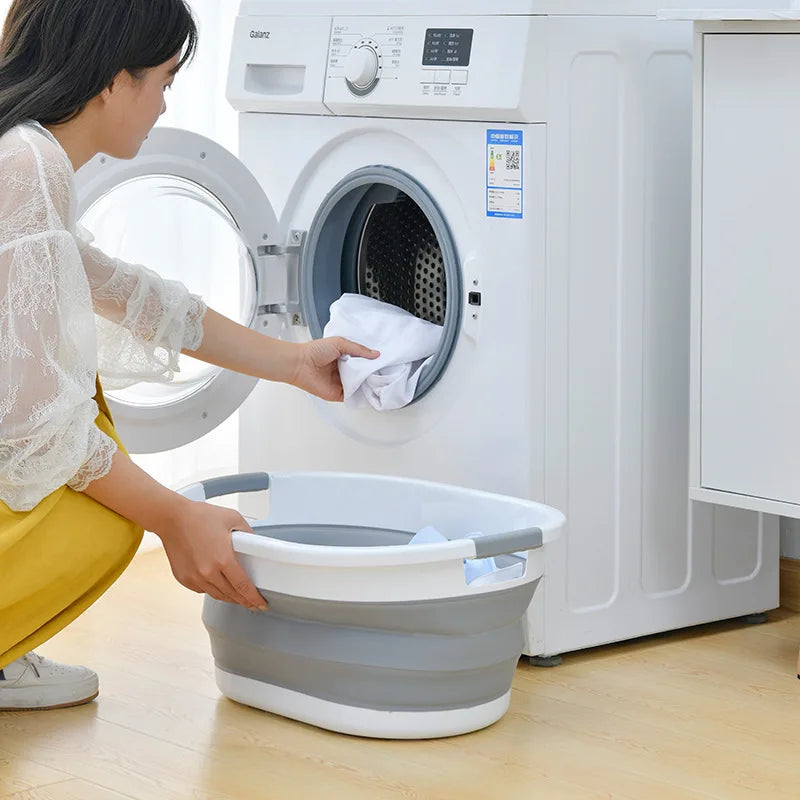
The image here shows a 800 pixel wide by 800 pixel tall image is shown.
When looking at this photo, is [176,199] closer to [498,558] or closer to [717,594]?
[498,558]

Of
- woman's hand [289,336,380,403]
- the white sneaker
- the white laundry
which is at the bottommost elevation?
the white sneaker

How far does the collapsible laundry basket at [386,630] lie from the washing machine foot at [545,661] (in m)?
0.20

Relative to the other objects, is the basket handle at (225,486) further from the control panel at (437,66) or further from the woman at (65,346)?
the control panel at (437,66)

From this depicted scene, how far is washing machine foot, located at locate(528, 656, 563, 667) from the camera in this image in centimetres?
194

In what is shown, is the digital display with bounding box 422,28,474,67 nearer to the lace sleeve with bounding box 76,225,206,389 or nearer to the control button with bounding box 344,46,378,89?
the control button with bounding box 344,46,378,89

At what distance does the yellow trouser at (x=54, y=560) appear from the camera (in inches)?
60.7

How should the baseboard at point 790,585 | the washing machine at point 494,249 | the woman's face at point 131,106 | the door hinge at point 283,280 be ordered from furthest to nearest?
the baseboard at point 790,585 → the door hinge at point 283,280 → the washing machine at point 494,249 → the woman's face at point 131,106

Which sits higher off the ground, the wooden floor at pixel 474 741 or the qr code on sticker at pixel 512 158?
the qr code on sticker at pixel 512 158

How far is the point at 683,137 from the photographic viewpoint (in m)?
1.99

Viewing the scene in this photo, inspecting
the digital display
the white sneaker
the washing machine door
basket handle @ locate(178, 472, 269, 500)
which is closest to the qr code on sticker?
the digital display

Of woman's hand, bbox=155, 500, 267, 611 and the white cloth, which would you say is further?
the white cloth

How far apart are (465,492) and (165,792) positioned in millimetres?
559

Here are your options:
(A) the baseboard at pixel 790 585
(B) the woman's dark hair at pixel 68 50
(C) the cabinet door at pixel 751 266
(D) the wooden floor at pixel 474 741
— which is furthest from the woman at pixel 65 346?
(A) the baseboard at pixel 790 585

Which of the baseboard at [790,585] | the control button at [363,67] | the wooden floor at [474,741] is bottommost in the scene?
the wooden floor at [474,741]
